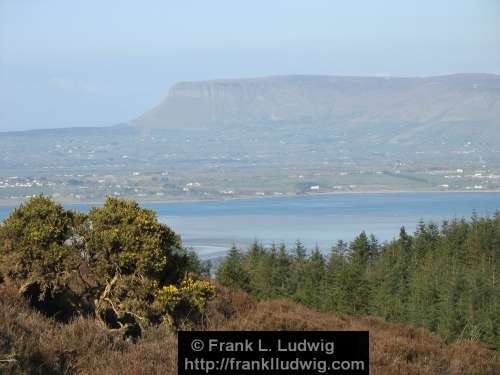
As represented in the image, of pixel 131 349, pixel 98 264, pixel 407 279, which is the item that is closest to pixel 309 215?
pixel 407 279

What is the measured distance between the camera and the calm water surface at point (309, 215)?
71.2m

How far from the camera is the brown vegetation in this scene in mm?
6184

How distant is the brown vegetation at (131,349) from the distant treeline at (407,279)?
598 inches

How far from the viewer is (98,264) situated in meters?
10.4

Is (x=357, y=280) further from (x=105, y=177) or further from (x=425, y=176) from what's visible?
(x=425, y=176)

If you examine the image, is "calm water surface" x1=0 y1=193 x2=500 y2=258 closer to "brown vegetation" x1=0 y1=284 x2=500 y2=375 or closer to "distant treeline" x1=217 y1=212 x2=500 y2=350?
"distant treeline" x1=217 y1=212 x2=500 y2=350

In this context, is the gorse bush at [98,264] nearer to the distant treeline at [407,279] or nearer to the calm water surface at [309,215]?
the distant treeline at [407,279]

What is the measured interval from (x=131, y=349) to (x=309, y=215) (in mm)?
90206

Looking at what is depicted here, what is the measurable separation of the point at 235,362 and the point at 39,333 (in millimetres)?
1984

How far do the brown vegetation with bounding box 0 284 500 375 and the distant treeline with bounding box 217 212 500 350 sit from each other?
15.2 m

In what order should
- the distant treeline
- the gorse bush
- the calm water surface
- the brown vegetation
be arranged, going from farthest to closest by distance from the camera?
the calm water surface
the distant treeline
the gorse bush
the brown vegetation

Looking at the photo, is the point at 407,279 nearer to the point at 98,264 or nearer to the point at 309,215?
the point at 98,264

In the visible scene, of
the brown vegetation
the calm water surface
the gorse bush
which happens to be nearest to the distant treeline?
the gorse bush

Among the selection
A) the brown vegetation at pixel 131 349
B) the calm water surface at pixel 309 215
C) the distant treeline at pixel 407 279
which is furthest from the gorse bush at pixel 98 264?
the calm water surface at pixel 309 215
